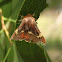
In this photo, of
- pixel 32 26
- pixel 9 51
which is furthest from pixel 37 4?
pixel 9 51

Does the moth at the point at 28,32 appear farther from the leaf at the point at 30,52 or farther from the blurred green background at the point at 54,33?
the blurred green background at the point at 54,33

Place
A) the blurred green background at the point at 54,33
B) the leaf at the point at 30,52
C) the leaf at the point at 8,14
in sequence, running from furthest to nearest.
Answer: the blurred green background at the point at 54,33
the leaf at the point at 8,14
the leaf at the point at 30,52

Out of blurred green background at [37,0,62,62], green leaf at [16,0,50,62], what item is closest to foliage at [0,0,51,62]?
green leaf at [16,0,50,62]

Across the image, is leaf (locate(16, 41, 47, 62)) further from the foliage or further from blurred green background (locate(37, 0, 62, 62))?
blurred green background (locate(37, 0, 62, 62))

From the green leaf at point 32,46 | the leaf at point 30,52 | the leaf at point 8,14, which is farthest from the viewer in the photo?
the leaf at point 8,14

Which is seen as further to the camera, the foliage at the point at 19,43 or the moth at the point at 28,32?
the moth at the point at 28,32

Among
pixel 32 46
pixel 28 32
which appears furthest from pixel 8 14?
pixel 32 46

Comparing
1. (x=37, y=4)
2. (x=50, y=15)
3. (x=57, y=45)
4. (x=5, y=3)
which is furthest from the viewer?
(x=50, y=15)

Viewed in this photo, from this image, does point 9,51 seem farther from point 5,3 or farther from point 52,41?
point 52,41

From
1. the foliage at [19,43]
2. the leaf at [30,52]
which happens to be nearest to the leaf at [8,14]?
the foliage at [19,43]
